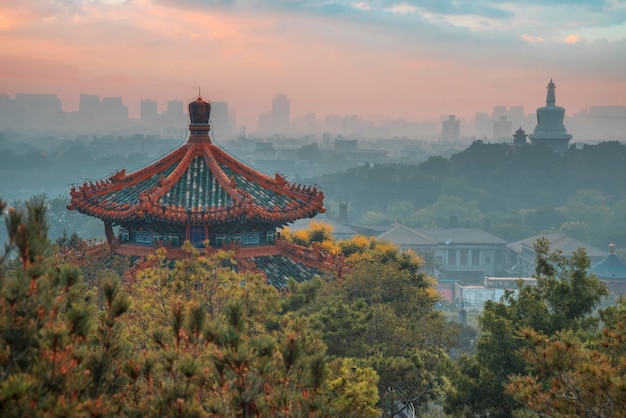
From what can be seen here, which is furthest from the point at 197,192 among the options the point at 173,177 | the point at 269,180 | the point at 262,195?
the point at 269,180

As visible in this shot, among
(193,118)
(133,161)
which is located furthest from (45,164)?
(193,118)

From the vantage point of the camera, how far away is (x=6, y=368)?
4277 millimetres

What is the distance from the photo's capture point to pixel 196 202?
37.0ft

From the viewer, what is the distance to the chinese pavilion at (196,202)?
11.0 meters

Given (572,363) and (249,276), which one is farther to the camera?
(249,276)

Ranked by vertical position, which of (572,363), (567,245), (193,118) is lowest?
(567,245)

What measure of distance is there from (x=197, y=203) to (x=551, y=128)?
78.4 meters

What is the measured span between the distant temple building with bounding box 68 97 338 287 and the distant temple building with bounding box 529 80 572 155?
242 feet

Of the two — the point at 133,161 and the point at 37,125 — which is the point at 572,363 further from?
the point at 37,125

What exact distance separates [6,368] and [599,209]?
71529mm

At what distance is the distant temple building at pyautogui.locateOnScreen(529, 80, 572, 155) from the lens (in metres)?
83.1

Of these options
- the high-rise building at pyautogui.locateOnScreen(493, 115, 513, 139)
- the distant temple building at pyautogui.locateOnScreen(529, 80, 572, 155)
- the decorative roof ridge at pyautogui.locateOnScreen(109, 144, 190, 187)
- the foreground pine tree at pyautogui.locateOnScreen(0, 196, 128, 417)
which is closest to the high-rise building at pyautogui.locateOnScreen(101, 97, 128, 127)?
the high-rise building at pyautogui.locateOnScreen(493, 115, 513, 139)

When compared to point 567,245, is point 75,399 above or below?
above

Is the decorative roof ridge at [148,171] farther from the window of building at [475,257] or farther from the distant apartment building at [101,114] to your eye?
the distant apartment building at [101,114]
